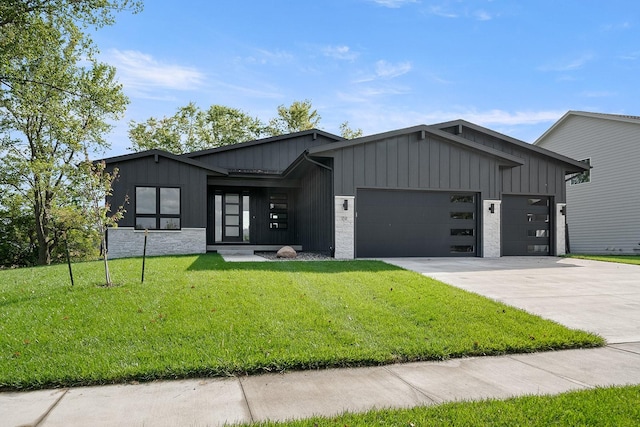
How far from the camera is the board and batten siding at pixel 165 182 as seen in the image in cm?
1307

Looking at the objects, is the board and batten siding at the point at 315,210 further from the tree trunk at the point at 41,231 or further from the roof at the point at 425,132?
the tree trunk at the point at 41,231

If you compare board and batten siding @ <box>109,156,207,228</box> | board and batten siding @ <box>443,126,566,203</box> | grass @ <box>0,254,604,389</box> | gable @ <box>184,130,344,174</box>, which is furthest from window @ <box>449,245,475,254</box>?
board and batten siding @ <box>109,156,207,228</box>

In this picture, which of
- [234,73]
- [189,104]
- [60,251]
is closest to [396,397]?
[234,73]

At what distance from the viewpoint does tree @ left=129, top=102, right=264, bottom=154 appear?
2886 cm

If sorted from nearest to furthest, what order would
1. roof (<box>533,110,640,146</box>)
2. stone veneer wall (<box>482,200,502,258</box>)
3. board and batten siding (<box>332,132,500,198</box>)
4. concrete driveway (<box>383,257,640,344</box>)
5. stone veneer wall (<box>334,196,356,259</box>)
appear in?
concrete driveway (<box>383,257,640,344</box>) → stone veneer wall (<box>334,196,356,259</box>) → board and batten siding (<box>332,132,500,198</box>) → stone veneer wall (<box>482,200,502,258</box>) → roof (<box>533,110,640,146</box>)

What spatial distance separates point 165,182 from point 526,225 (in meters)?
12.6

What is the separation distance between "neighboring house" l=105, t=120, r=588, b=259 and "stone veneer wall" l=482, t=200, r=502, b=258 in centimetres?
3

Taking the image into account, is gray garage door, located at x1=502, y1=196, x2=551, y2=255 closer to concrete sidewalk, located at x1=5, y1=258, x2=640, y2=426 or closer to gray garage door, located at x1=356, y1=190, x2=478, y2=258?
gray garage door, located at x1=356, y1=190, x2=478, y2=258

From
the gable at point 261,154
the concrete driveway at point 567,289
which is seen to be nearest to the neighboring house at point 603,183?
the concrete driveway at point 567,289

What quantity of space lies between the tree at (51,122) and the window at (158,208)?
5.52m

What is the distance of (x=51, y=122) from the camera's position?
17891 millimetres

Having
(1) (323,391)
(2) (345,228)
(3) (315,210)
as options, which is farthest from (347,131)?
(1) (323,391)

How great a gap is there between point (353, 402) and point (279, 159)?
585 inches

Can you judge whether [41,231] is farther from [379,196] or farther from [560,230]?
[560,230]
